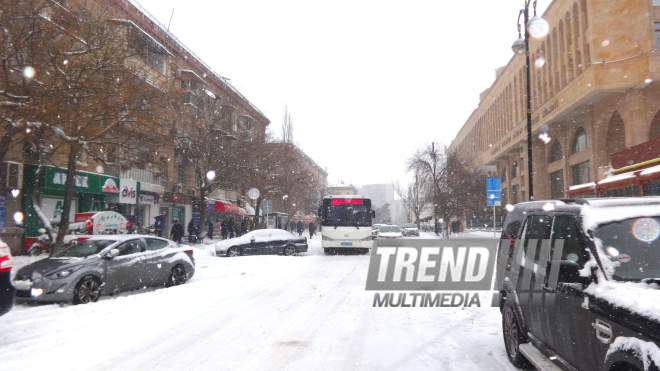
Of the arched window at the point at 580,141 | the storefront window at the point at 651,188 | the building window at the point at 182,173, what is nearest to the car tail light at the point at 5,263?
the storefront window at the point at 651,188

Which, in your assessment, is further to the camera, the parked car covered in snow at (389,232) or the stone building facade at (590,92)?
the parked car covered in snow at (389,232)

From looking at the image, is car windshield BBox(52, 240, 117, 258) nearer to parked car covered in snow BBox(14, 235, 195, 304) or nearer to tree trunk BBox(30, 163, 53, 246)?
parked car covered in snow BBox(14, 235, 195, 304)

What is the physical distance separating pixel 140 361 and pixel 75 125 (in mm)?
9174

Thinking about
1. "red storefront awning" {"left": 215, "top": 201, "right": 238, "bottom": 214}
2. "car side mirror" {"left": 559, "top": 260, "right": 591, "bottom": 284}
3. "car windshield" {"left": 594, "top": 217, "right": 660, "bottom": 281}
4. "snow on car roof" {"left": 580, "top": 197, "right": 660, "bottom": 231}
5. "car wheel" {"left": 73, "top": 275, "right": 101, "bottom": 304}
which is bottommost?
"car wheel" {"left": 73, "top": 275, "right": 101, "bottom": 304}

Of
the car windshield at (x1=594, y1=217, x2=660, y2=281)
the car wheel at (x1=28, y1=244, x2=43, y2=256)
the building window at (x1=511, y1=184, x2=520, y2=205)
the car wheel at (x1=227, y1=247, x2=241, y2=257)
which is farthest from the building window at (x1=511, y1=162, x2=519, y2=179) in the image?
the car windshield at (x1=594, y1=217, x2=660, y2=281)

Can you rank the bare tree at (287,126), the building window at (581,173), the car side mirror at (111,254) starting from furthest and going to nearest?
the bare tree at (287,126)
the building window at (581,173)
the car side mirror at (111,254)

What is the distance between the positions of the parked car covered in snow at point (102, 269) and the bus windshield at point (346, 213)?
406 inches

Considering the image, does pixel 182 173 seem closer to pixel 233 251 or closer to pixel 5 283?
pixel 233 251

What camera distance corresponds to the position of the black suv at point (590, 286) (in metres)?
2.83

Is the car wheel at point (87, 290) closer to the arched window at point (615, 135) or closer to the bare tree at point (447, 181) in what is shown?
the arched window at point (615, 135)

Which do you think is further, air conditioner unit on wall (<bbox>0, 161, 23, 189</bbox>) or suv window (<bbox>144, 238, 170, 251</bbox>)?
air conditioner unit on wall (<bbox>0, 161, 23, 189</bbox>)

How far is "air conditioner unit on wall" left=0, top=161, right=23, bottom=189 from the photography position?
56.5 ft

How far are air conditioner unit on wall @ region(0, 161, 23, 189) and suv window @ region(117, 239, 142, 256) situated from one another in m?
10.4

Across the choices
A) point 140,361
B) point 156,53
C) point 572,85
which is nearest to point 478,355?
point 140,361
